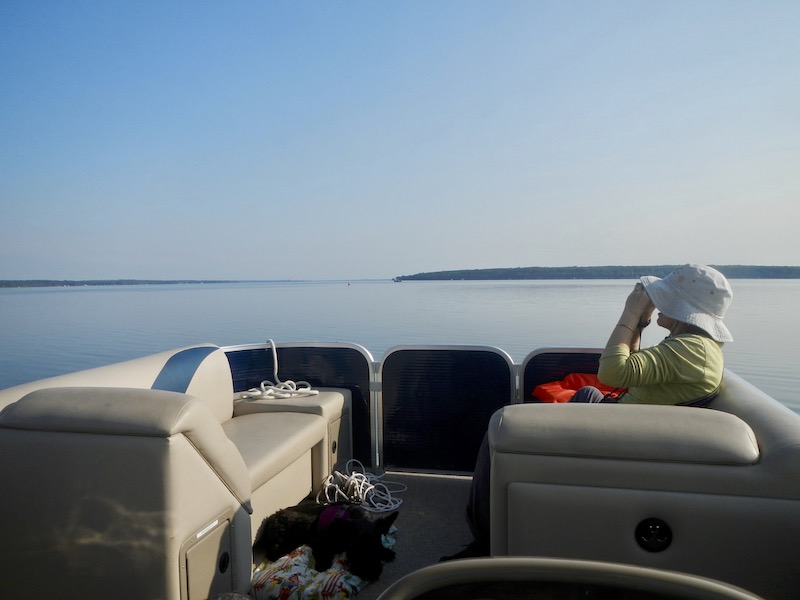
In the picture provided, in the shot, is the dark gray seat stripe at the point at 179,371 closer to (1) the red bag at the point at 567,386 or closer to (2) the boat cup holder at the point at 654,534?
(1) the red bag at the point at 567,386

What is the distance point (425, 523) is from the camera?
284 centimetres

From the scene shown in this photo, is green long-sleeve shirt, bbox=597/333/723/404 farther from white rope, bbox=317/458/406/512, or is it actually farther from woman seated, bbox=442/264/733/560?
white rope, bbox=317/458/406/512

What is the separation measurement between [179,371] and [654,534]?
2.28 metres

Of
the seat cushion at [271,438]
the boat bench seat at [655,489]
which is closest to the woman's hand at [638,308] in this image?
the boat bench seat at [655,489]

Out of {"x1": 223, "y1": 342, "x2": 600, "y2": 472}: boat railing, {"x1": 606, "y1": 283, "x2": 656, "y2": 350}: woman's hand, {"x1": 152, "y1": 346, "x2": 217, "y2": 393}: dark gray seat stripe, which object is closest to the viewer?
{"x1": 606, "y1": 283, "x2": 656, "y2": 350}: woman's hand

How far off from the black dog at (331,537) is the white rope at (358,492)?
547 mm

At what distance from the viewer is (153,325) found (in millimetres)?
13461

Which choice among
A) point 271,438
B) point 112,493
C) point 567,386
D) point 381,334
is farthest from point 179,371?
point 381,334

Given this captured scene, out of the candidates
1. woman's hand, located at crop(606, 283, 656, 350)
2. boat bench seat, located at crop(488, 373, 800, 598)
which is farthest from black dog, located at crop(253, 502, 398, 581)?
woman's hand, located at crop(606, 283, 656, 350)

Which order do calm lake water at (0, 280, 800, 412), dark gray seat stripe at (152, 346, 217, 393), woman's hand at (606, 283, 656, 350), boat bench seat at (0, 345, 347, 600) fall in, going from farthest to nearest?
calm lake water at (0, 280, 800, 412) < dark gray seat stripe at (152, 346, 217, 393) < woman's hand at (606, 283, 656, 350) < boat bench seat at (0, 345, 347, 600)

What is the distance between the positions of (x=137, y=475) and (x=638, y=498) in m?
1.40

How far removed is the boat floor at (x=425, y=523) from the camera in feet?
7.83

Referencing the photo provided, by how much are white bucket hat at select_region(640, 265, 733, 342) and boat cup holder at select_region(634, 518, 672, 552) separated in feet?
2.51

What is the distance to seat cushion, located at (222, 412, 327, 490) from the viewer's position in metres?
2.33
